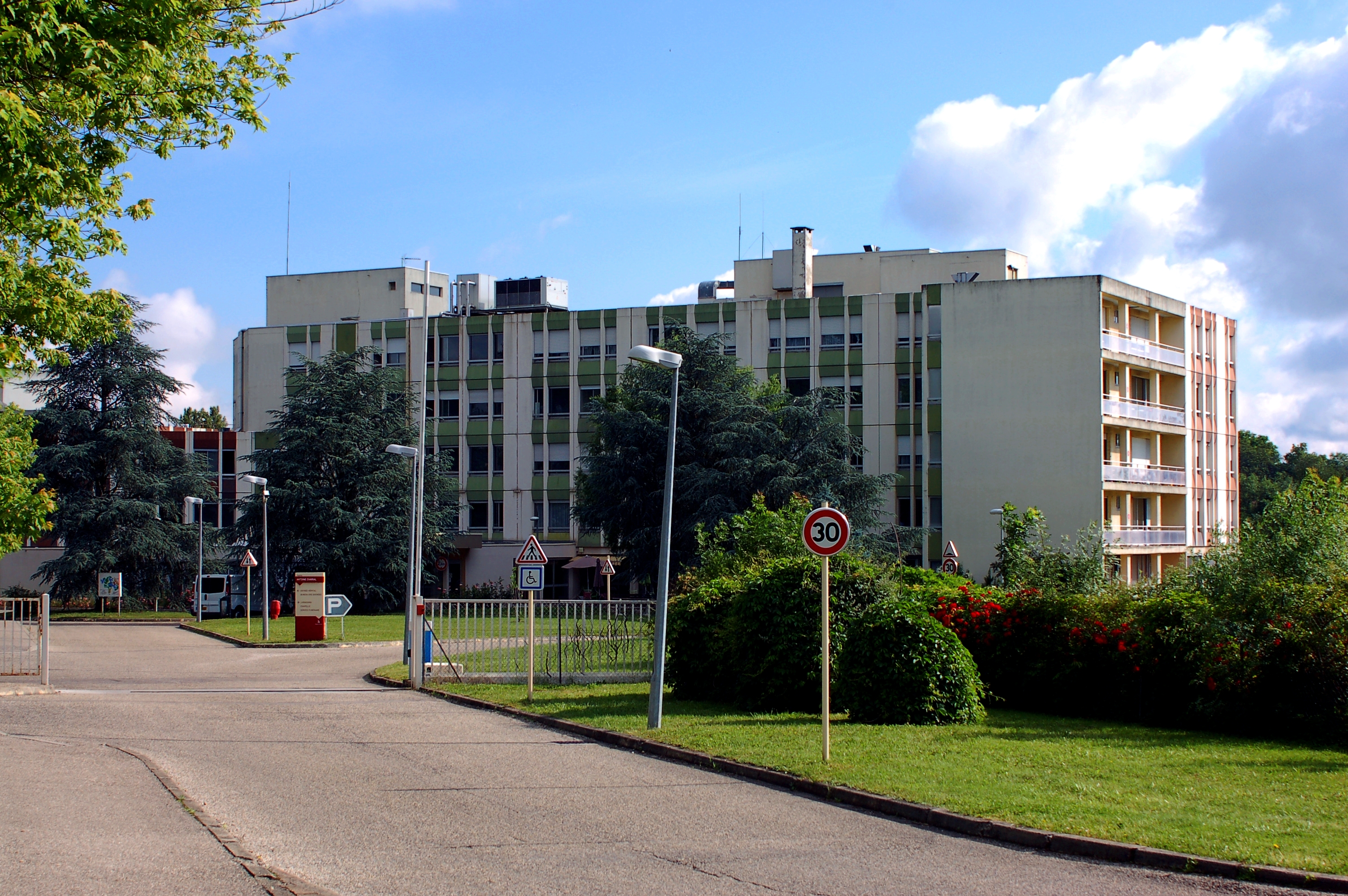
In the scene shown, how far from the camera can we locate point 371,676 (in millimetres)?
24891

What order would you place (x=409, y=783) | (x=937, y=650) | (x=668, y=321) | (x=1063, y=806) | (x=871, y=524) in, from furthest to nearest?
(x=668, y=321), (x=871, y=524), (x=937, y=650), (x=409, y=783), (x=1063, y=806)

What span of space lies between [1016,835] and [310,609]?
29.2 metres

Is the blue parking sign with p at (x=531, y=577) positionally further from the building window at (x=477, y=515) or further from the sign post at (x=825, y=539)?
the building window at (x=477, y=515)

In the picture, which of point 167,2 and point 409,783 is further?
point 167,2

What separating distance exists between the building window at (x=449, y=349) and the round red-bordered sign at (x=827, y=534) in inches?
2232

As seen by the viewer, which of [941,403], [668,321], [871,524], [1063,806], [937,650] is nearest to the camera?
[1063,806]

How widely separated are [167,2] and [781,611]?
36.7 ft

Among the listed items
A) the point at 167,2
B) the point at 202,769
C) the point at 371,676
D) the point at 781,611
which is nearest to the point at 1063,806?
the point at 781,611

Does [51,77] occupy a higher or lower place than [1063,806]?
higher

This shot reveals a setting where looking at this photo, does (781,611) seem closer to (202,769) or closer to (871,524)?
(202,769)

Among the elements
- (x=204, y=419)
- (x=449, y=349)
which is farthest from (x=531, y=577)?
(x=204, y=419)

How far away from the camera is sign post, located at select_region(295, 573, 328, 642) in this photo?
115 feet

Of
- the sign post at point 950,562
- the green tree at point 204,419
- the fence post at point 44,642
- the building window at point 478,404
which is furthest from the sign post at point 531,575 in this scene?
the green tree at point 204,419

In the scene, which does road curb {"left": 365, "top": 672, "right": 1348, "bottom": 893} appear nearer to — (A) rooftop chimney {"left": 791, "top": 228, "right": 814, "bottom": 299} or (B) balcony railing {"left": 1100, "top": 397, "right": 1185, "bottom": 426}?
(B) balcony railing {"left": 1100, "top": 397, "right": 1185, "bottom": 426}
